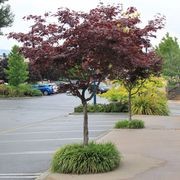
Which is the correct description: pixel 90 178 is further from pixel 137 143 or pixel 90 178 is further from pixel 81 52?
pixel 137 143

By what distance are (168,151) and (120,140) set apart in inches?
113

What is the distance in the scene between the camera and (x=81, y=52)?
34.9 feet

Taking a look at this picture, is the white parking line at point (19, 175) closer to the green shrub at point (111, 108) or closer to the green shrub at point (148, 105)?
the green shrub at point (148, 105)

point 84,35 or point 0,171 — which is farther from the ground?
point 84,35

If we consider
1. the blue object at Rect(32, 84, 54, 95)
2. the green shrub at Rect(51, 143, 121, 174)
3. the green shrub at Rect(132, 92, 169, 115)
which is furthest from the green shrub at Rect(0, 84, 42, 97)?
the green shrub at Rect(51, 143, 121, 174)

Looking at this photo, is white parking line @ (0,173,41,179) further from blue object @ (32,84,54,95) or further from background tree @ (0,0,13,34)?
blue object @ (32,84,54,95)

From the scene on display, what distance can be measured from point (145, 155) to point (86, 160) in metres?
2.35

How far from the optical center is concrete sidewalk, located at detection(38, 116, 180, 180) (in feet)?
33.2

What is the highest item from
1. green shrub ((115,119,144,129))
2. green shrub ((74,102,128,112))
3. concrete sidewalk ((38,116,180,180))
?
green shrub ((74,102,128,112))

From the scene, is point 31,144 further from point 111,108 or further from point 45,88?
point 45,88

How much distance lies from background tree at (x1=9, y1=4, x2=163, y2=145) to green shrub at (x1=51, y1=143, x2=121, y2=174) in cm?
110


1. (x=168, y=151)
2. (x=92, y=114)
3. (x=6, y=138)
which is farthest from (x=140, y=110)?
(x=168, y=151)

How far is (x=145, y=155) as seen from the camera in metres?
12.5

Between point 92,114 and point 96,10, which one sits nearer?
point 96,10
